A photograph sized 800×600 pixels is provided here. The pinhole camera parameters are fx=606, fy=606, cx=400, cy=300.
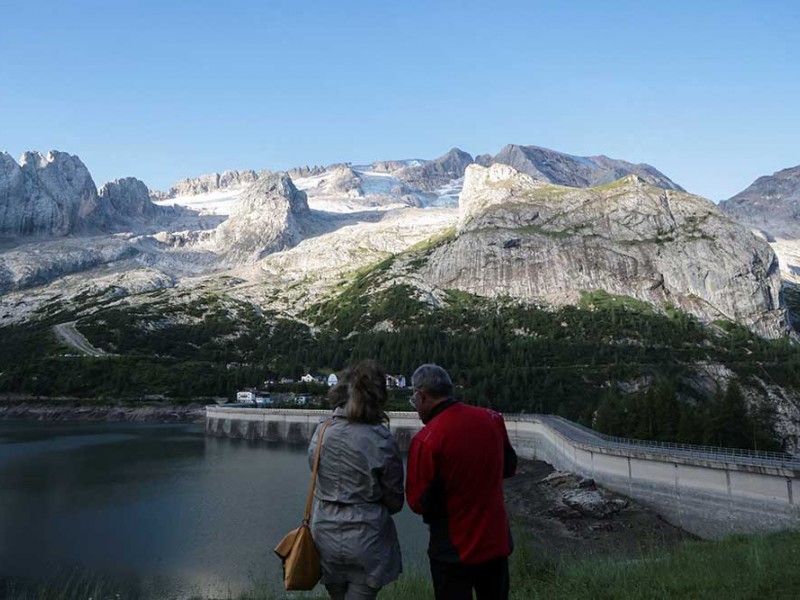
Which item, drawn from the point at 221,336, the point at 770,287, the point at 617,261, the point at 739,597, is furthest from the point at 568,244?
the point at 739,597

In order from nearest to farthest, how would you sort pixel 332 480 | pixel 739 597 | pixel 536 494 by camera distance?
pixel 332 480 < pixel 739 597 < pixel 536 494

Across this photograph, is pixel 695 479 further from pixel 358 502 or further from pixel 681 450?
pixel 358 502

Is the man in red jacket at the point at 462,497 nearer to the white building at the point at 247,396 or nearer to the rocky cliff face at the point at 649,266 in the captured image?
the white building at the point at 247,396

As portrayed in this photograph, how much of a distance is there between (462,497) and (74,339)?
597ft

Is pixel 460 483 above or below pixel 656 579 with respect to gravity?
above

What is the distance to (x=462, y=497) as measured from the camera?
20.4ft

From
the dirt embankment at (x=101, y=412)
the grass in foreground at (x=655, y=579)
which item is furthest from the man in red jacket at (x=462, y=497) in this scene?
the dirt embankment at (x=101, y=412)

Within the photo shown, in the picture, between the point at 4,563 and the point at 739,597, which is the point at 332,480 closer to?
the point at 739,597

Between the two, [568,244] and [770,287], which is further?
[568,244]

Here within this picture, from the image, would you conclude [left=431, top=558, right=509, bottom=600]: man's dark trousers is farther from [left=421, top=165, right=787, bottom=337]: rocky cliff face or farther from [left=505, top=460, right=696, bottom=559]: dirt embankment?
[left=421, top=165, right=787, bottom=337]: rocky cliff face

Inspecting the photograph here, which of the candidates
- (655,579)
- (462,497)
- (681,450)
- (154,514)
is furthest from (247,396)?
(462,497)

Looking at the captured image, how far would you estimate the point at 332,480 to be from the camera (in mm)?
6535

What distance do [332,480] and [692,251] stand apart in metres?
196

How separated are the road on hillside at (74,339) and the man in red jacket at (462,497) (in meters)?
164
